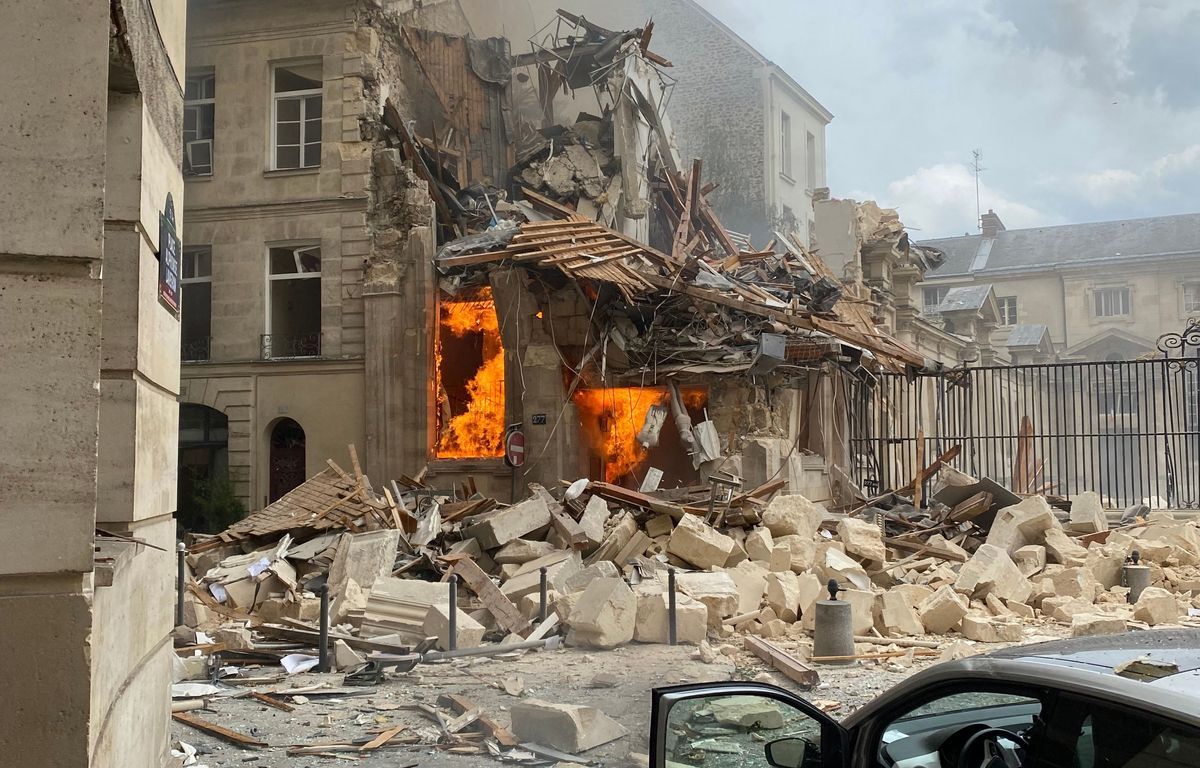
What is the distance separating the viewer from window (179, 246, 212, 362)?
71.8 ft

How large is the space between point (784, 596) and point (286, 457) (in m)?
13.8

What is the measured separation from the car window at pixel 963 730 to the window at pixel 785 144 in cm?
3710

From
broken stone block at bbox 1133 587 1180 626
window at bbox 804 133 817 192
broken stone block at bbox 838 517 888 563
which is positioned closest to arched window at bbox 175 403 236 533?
broken stone block at bbox 838 517 888 563

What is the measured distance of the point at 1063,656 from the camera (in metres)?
2.59

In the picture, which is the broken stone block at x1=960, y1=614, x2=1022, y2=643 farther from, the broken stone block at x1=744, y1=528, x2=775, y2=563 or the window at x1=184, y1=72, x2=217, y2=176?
the window at x1=184, y1=72, x2=217, y2=176

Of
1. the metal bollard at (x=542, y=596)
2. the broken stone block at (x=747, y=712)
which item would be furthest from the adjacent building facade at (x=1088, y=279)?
the broken stone block at (x=747, y=712)

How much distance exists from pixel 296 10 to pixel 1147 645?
22.7 metres

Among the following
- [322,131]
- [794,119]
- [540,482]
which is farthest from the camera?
[794,119]

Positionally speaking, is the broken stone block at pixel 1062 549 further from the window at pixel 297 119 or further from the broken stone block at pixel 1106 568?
the window at pixel 297 119

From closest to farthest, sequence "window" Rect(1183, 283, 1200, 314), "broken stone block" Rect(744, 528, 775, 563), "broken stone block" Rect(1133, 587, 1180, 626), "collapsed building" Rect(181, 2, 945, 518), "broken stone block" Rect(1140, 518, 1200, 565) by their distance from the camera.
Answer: "broken stone block" Rect(1133, 587, 1180, 626) < "broken stone block" Rect(744, 528, 775, 563) < "broken stone block" Rect(1140, 518, 1200, 565) < "collapsed building" Rect(181, 2, 945, 518) < "window" Rect(1183, 283, 1200, 314)

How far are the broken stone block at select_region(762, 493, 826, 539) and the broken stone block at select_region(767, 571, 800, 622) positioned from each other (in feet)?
6.12

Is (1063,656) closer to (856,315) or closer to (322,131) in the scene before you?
(856,315)

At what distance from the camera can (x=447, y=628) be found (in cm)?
973

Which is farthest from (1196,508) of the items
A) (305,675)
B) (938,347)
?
(305,675)
